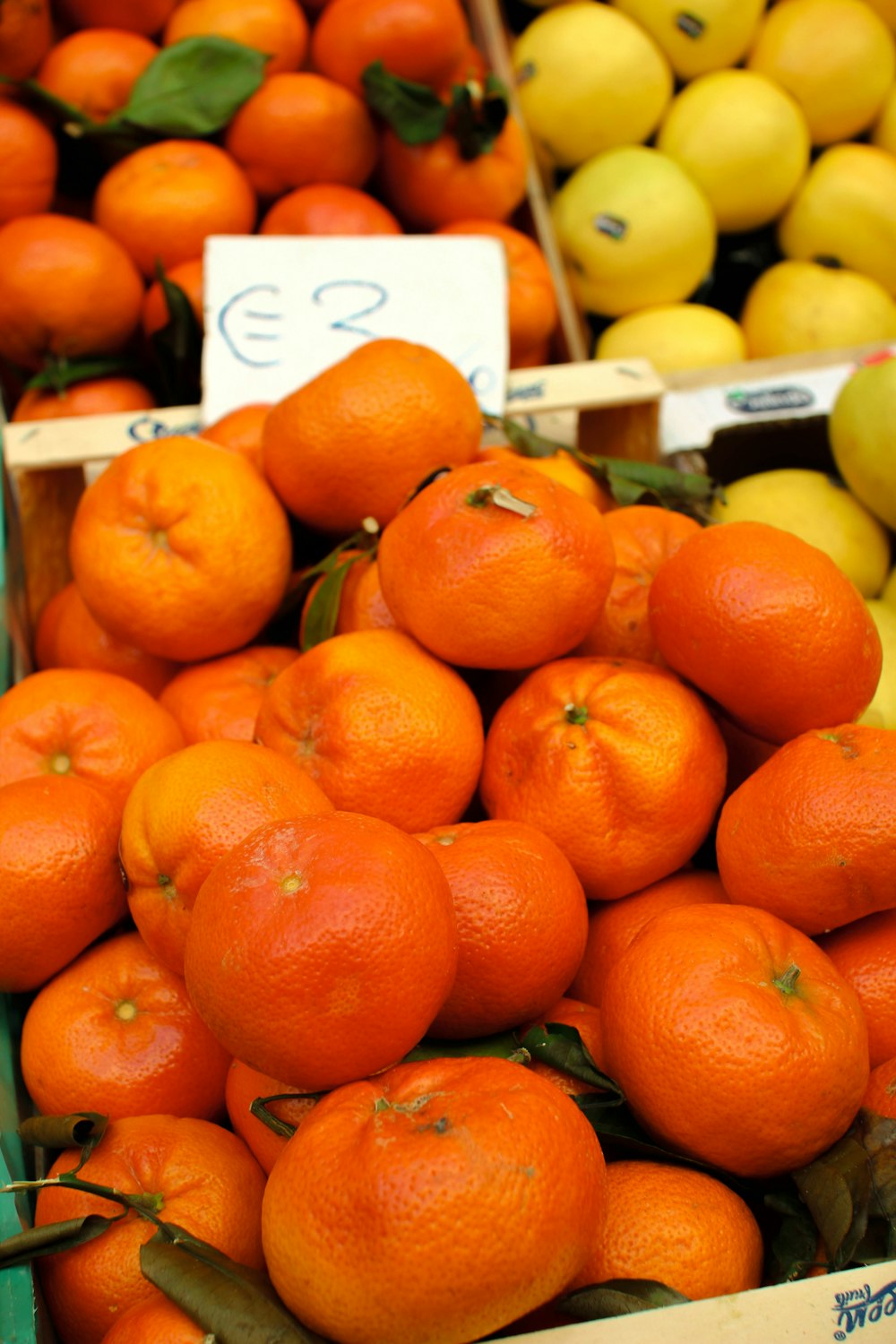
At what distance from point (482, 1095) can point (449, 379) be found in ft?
2.89

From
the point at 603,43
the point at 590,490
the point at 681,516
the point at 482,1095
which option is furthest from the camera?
the point at 603,43

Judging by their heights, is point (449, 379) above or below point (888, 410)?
above

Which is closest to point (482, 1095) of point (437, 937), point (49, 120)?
point (437, 937)

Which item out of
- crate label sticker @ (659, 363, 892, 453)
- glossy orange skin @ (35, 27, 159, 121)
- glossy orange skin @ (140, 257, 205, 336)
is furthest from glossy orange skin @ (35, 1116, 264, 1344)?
glossy orange skin @ (35, 27, 159, 121)

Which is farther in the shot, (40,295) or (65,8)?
(65,8)

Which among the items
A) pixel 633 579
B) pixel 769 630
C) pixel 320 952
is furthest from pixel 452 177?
pixel 320 952

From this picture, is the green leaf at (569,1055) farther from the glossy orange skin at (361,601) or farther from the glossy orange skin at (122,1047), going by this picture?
the glossy orange skin at (361,601)

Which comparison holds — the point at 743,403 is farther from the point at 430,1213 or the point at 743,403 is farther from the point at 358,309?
the point at 430,1213

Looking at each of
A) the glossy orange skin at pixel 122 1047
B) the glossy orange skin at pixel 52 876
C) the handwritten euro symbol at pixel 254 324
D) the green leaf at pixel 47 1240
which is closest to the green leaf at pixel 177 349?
the handwritten euro symbol at pixel 254 324

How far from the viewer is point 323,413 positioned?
1238 millimetres

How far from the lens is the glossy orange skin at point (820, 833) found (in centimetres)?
90

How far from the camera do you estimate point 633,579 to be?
4.09 feet

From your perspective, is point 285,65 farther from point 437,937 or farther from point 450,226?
point 437,937

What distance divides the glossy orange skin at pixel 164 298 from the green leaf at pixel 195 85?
316 mm
